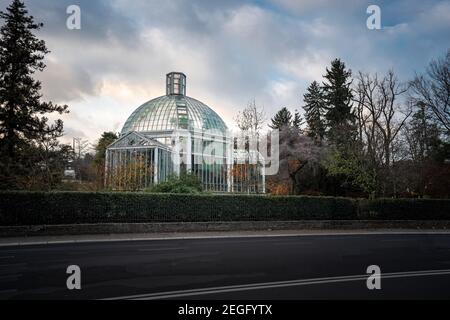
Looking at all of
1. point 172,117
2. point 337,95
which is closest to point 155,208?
point 172,117

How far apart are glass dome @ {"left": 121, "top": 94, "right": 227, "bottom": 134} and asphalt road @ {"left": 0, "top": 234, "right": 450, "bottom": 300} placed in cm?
2677

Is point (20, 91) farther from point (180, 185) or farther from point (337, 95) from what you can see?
point (337, 95)

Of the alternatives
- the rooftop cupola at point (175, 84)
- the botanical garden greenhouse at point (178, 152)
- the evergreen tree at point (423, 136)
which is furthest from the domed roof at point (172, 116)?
the evergreen tree at point (423, 136)

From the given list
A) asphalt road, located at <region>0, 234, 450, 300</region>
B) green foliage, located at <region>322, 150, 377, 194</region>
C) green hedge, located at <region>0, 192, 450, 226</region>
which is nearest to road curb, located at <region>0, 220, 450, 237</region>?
green hedge, located at <region>0, 192, 450, 226</region>

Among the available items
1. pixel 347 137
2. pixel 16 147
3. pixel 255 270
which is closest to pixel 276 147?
pixel 347 137

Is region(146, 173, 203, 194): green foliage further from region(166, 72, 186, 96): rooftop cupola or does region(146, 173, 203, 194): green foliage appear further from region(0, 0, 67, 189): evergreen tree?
region(166, 72, 186, 96): rooftop cupola

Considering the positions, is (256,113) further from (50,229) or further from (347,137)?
(50,229)

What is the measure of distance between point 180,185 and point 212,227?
12.4ft

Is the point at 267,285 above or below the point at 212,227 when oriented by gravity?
above

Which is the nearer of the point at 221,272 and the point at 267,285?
the point at 267,285

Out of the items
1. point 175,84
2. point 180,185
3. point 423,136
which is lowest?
point 180,185

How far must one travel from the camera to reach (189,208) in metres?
22.3

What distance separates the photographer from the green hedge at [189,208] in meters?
18.7
